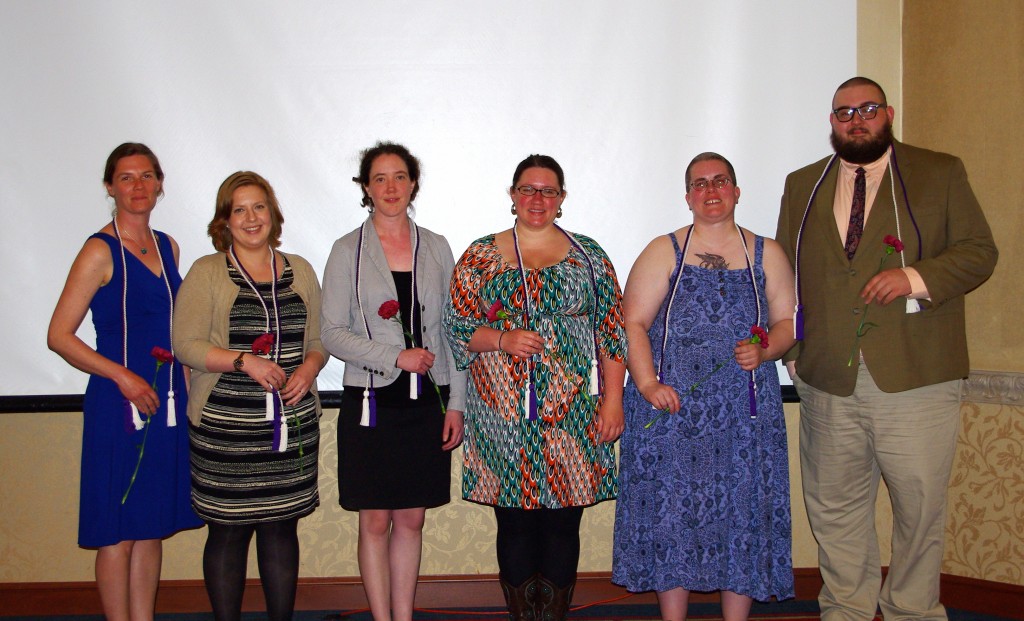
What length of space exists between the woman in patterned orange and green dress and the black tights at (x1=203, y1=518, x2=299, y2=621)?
0.65 m

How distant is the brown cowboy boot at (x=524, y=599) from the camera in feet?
8.70

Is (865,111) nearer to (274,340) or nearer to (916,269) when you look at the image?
(916,269)

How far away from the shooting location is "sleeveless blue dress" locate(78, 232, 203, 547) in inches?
103

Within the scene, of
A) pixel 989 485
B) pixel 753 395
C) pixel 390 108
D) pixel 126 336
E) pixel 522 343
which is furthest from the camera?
pixel 390 108

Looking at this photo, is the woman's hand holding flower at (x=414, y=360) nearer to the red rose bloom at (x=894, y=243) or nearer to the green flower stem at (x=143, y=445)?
the green flower stem at (x=143, y=445)

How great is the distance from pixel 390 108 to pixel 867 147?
1.88 m

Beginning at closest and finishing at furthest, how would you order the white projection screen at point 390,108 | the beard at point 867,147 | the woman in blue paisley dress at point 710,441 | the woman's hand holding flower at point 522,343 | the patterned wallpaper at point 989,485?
the woman's hand holding flower at point 522,343 → the woman in blue paisley dress at point 710,441 → the beard at point 867,147 → the patterned wallpaper at point 989,485 → the white projection screen at point 390,108

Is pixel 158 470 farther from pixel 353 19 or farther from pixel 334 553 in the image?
pixel 353 19

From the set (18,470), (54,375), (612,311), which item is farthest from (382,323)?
(18,470)

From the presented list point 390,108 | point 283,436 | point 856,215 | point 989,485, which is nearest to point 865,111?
point 856,215

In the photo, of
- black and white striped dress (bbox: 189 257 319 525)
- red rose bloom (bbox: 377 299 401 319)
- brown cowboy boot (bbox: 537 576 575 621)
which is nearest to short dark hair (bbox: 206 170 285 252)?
black and white striped dress (bbox: 189 257 319 525)

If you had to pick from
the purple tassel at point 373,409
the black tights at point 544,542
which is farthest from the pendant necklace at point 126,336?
the black tights at point 544,542

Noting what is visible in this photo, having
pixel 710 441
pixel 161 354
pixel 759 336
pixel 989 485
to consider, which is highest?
pixel 759 336

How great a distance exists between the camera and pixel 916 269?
2578 millimetres
